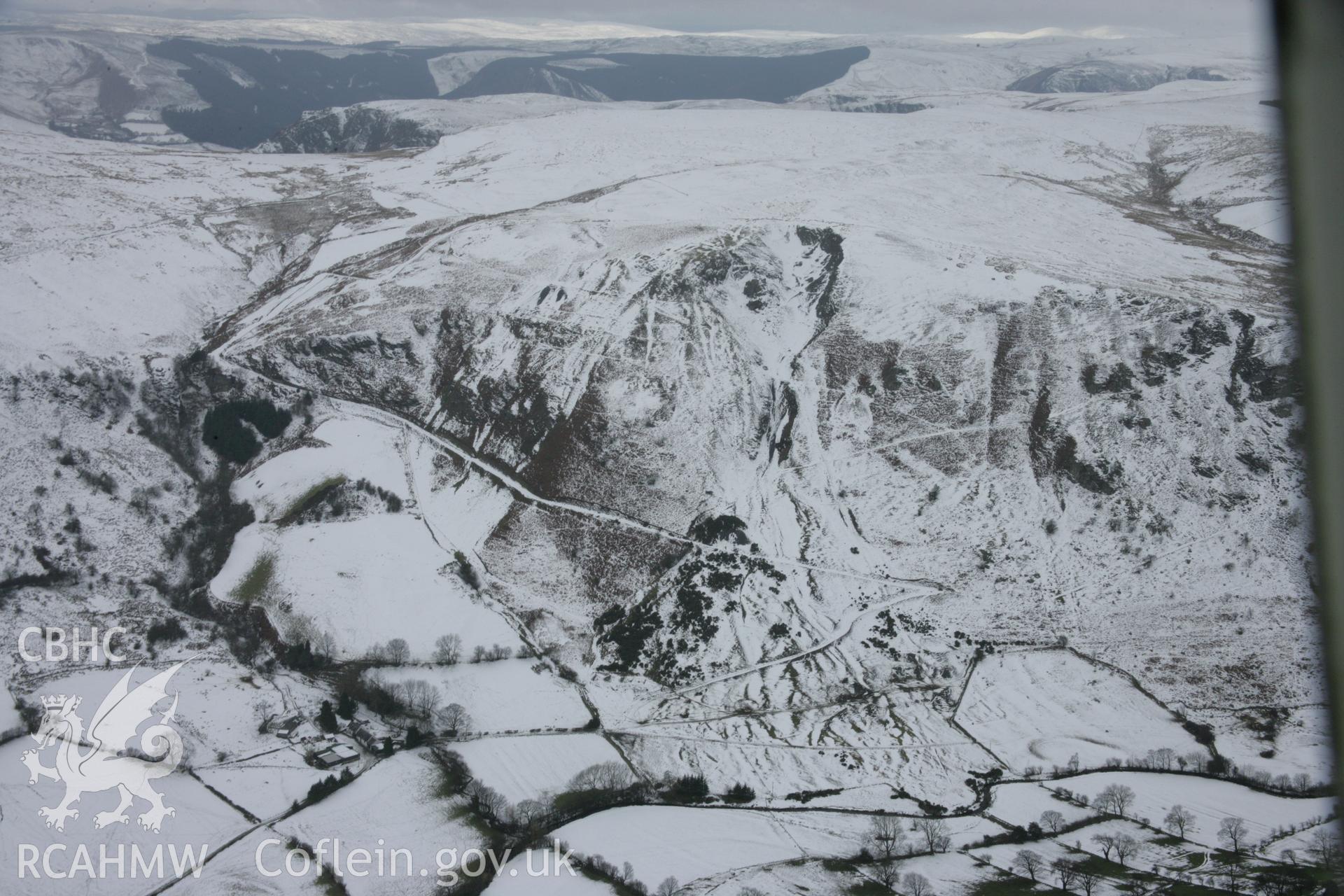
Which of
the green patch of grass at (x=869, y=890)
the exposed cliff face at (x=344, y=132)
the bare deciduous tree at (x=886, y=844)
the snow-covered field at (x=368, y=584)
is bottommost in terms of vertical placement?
the bare deciduous tree at (x=886, y=844)

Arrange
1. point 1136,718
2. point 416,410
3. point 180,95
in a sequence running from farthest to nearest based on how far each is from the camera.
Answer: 1. point 180,95
2. point 416,410
3. point 1136,718

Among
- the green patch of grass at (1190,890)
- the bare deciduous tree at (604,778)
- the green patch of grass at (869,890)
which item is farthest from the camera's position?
the bare deciduous tree at (604,778)

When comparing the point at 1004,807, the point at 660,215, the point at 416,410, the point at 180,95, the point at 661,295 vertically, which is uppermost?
the point at 180,95

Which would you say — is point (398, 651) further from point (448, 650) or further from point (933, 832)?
point (933, 832)

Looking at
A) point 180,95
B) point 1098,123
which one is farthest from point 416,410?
point 180,95

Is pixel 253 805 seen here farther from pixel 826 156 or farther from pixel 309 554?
pixel 826 156

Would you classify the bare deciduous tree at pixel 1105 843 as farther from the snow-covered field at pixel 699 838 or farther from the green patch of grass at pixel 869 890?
the snow-covered field at pixel 699 838

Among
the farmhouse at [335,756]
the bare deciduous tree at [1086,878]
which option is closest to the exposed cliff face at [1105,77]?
the bare deciduous tree at [1086,878]
